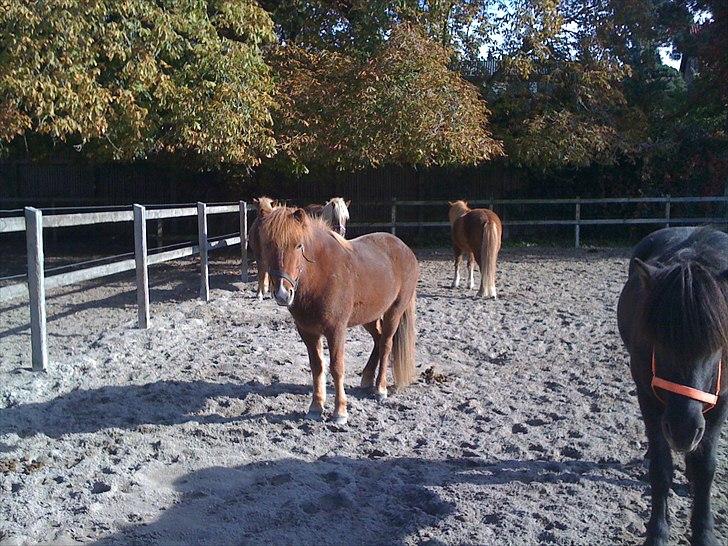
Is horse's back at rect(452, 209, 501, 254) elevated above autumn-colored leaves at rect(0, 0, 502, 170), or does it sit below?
below

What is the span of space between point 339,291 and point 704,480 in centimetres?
252

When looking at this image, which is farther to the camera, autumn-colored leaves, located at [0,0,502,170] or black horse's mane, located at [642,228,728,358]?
autumn-colored leaves, located at [0,0,502,170]

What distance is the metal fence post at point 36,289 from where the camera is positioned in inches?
216

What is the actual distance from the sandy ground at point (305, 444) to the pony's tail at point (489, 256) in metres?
1.94

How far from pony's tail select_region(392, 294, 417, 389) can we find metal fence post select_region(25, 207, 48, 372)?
2954mm

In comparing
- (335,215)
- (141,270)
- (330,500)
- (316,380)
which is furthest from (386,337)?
(335,215)

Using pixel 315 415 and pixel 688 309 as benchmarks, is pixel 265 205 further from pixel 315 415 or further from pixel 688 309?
pixel 688 309

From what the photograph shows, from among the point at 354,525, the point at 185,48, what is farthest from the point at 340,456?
the point at 185,48

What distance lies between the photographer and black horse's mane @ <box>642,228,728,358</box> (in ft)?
A: 8.61

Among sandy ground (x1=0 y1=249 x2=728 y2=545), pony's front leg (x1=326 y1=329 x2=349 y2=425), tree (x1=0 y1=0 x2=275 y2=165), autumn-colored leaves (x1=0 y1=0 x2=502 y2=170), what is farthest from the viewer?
autumn-colored leaves (x1=0 y1=0 x2=502 y2=170)

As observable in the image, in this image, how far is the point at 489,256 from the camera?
31.6 ft

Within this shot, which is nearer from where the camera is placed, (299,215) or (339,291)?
(299,215)

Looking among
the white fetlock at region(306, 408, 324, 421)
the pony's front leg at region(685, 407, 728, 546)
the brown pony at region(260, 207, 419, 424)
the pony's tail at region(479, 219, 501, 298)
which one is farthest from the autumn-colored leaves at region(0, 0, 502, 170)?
the pony's front leg at region(685, 407, 728, 546)

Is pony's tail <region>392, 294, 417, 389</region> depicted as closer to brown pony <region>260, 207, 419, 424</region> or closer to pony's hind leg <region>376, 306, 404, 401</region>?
brown pony <region>260, 207, 419, 424</region>
